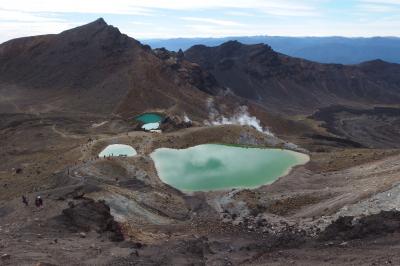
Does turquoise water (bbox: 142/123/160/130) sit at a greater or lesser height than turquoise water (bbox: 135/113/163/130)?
greater

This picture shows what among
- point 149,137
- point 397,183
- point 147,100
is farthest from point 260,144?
point 147,100

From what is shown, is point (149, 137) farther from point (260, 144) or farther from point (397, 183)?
point (397, 183)

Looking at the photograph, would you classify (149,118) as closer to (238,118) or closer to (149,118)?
(149,118)

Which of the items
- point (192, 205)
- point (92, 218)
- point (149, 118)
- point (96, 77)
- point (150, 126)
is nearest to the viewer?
point (92, 218)

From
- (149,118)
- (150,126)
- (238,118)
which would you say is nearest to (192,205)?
(150,126)

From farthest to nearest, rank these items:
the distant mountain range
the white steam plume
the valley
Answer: the white steam plume, the distant mountain range, the valley

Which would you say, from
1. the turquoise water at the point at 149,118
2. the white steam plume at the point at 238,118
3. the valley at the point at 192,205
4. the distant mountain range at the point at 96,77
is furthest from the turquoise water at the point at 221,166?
the white steam plume at the point at 238,118

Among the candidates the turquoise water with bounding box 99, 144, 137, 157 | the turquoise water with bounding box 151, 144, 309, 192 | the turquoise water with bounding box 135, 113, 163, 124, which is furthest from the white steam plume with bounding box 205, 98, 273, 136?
the turquoise water with bounding box 151, 144, 309, 192

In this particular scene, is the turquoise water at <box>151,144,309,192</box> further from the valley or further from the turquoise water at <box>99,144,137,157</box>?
the turquoise water at <box>99,144,137,157</box>
